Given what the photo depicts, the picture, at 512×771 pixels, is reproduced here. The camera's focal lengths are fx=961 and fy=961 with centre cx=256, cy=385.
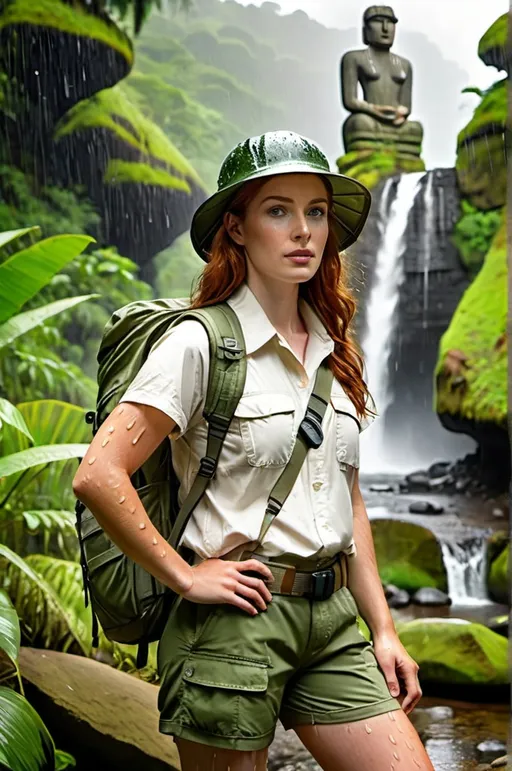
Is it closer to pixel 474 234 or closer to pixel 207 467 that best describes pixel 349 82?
pixel 474 234

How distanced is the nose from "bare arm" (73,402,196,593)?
0.47m

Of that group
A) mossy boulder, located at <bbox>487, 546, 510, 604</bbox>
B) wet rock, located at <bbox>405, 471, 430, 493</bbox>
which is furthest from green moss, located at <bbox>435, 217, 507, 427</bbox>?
mossy boulder, located at <bbox>487, 546, 510, 604</bbox>

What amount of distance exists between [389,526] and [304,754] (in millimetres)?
2435

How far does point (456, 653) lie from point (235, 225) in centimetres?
431

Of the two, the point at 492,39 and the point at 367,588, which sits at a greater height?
the point at 492,39

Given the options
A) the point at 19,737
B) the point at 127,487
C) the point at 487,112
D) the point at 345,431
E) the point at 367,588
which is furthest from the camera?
the point at 487,112

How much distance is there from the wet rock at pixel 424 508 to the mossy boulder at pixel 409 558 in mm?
435

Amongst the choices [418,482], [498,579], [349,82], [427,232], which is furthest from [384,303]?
[498,579]

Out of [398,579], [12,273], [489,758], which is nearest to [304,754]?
[489,758]

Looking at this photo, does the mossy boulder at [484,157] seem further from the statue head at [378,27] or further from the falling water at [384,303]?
the statue head at [378,27]

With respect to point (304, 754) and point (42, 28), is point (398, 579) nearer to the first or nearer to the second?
point (304, 754)

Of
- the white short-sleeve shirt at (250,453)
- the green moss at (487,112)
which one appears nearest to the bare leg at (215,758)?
the white short-sleeve shirt at (250,453)

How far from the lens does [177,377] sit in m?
1.86

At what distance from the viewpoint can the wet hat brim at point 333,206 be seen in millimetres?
1977
